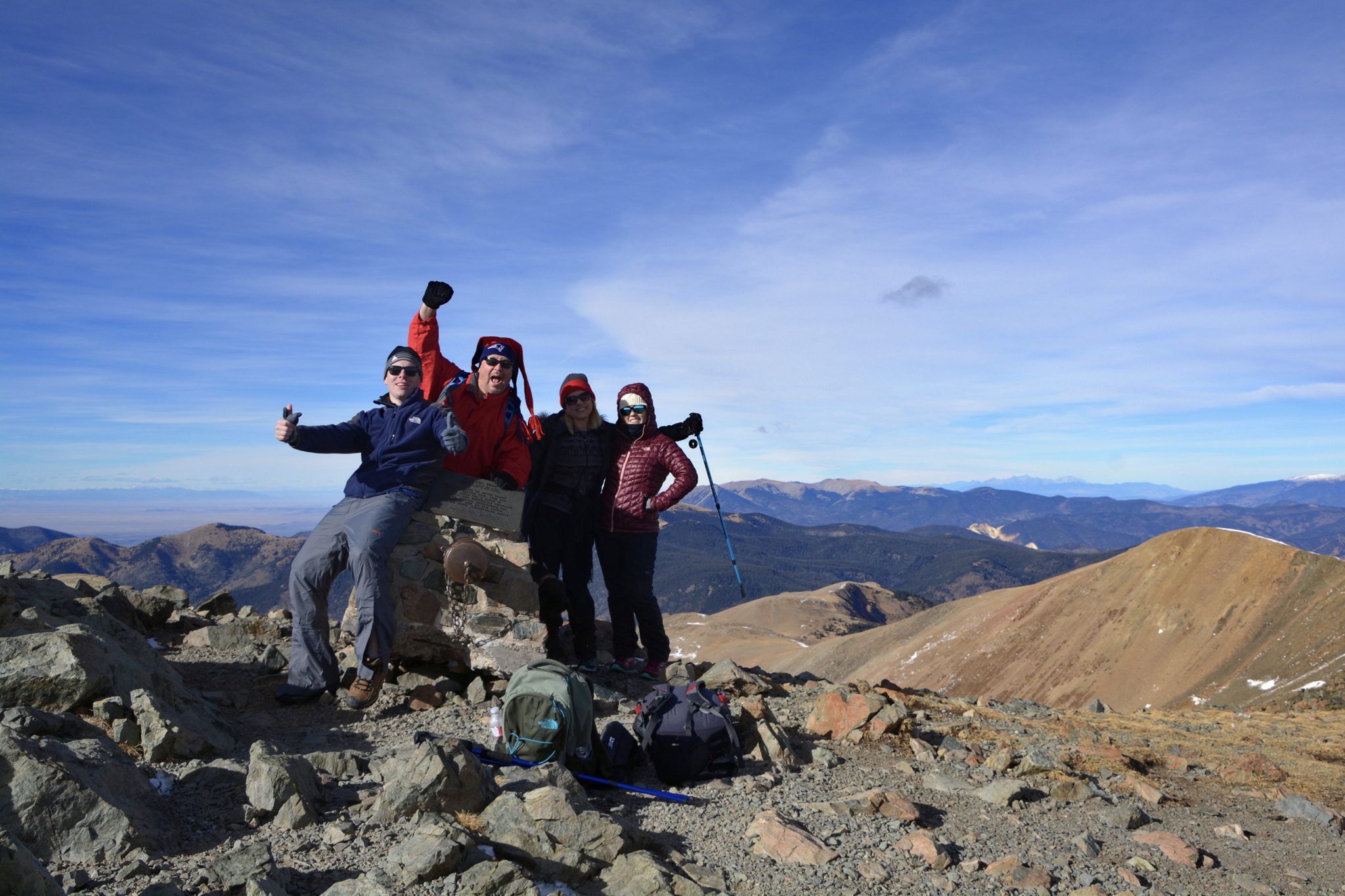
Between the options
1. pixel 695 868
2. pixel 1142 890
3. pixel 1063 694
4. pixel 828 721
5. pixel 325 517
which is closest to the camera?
pixel 695 868

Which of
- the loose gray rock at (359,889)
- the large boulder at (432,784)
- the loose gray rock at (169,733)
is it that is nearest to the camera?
the loose gray rock at (359,889)

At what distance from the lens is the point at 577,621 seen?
8500 millimetres

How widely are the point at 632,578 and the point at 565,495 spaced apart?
42.3 inches

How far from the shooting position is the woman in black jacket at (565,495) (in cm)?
797

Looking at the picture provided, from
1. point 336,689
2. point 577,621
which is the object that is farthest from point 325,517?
point 577,621

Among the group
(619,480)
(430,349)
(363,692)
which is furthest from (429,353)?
(363,692)

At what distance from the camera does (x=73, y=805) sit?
156 inches

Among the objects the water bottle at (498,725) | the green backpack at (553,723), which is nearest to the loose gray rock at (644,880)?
the green backpack at (553,723)

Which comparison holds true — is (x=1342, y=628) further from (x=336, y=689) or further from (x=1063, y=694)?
(x=336, y=689)

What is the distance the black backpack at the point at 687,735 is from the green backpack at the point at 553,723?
417 millimetres

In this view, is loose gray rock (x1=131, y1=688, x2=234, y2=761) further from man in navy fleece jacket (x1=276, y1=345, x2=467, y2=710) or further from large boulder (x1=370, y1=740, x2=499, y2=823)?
large boulder (x1=370, y1=740, x2=499, y2=823)

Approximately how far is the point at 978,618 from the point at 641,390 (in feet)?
183

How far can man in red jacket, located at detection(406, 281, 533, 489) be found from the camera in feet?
24.6

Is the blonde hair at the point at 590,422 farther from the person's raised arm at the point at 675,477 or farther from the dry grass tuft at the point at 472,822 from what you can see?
the dry grass tuft at the point at 472,822
